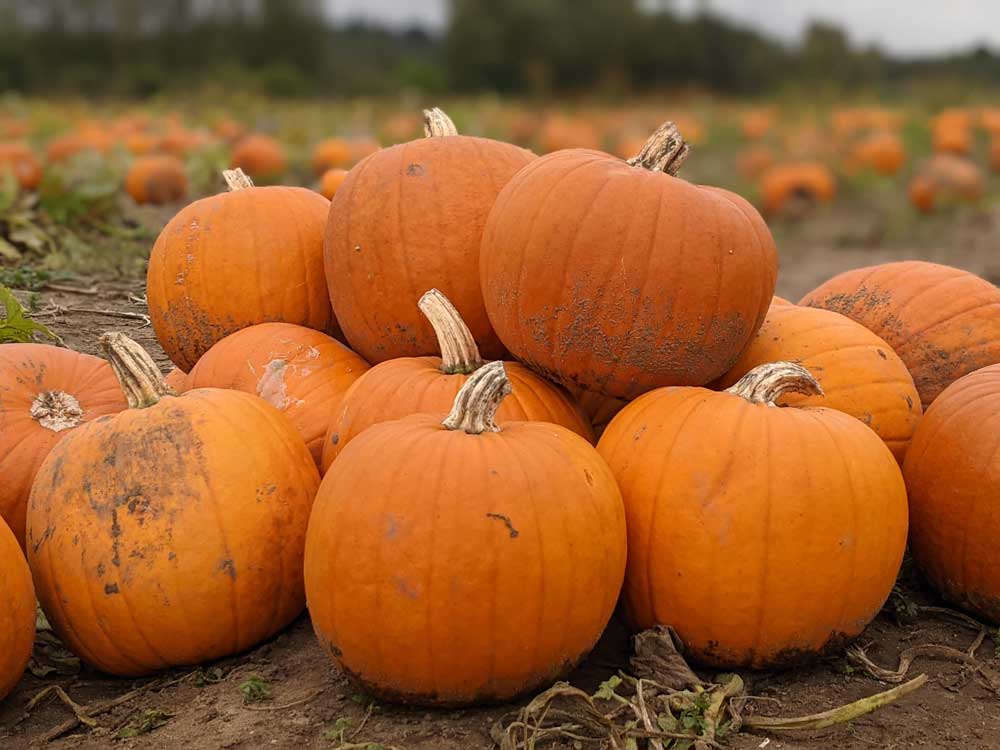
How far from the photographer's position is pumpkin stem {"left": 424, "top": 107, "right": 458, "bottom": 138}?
3.69 m

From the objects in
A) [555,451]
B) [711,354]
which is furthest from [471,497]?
[711,354]

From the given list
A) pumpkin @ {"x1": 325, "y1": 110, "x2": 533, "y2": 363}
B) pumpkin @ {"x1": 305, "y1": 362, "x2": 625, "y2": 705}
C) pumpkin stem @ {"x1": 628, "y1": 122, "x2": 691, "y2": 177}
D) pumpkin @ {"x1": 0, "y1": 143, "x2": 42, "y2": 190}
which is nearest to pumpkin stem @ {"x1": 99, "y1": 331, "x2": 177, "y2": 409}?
pumpkin @ {"x1": 305, "y1": 362, "x2": 625, "y2": 705}

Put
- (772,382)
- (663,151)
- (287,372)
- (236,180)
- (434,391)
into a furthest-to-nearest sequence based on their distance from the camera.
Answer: (236,180)
(287,372)
(663,151)
(434,391)
(772,382)

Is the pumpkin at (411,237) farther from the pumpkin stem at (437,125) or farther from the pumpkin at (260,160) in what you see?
the pumpkin at (260,160)

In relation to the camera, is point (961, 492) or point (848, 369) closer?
point (961, 492)

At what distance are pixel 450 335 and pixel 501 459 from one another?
652 millimetres

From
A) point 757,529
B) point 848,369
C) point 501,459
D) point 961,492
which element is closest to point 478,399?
point 501,459

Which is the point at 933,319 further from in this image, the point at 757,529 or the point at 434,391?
the point at 434,391

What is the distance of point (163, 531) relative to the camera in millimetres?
2686

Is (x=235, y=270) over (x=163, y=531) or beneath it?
over

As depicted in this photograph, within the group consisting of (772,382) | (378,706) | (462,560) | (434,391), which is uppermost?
(772,382)

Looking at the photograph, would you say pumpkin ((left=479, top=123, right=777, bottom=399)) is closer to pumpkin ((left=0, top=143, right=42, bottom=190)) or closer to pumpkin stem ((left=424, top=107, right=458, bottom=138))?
pumpkin stem ((left=424, top=107, right=458, bottom=138))

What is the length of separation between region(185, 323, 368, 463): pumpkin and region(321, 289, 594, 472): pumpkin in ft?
0.65

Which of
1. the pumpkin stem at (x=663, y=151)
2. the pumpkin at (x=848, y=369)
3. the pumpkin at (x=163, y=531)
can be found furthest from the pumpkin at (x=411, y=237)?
the pumpkin at (x=848, y=369)
